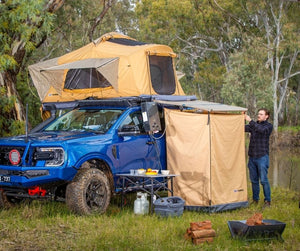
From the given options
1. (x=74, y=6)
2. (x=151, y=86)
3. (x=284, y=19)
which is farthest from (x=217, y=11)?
(x=151, y=86)

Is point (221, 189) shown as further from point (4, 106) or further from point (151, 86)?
point (4, 106)

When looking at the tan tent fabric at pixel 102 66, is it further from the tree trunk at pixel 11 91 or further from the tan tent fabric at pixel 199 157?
the tree trunk at pixel 11 91

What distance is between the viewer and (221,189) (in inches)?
383

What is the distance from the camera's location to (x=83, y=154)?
27.9 ft

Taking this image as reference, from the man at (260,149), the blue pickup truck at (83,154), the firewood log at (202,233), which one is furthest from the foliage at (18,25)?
the firewood log at (202,233)

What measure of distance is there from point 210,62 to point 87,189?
32.5 meters

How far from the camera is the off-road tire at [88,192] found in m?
8.33

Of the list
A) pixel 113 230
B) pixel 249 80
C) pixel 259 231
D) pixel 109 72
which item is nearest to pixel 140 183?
pixel 113 230

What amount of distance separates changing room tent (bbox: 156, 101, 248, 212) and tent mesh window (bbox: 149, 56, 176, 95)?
1658mm

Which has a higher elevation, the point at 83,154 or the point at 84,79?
the point at 84,79

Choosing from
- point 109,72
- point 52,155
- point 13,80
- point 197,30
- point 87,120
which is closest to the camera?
point 52,155

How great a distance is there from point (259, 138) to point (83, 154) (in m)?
3.53

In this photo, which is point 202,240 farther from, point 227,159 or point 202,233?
point 227,159

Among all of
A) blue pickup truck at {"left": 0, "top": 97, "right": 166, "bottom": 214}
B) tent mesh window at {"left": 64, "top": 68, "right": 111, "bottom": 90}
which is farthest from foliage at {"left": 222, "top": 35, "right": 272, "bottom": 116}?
blue pickup truck at {"left": 0, "top": 97, "right": 166, "bottom": 214}
